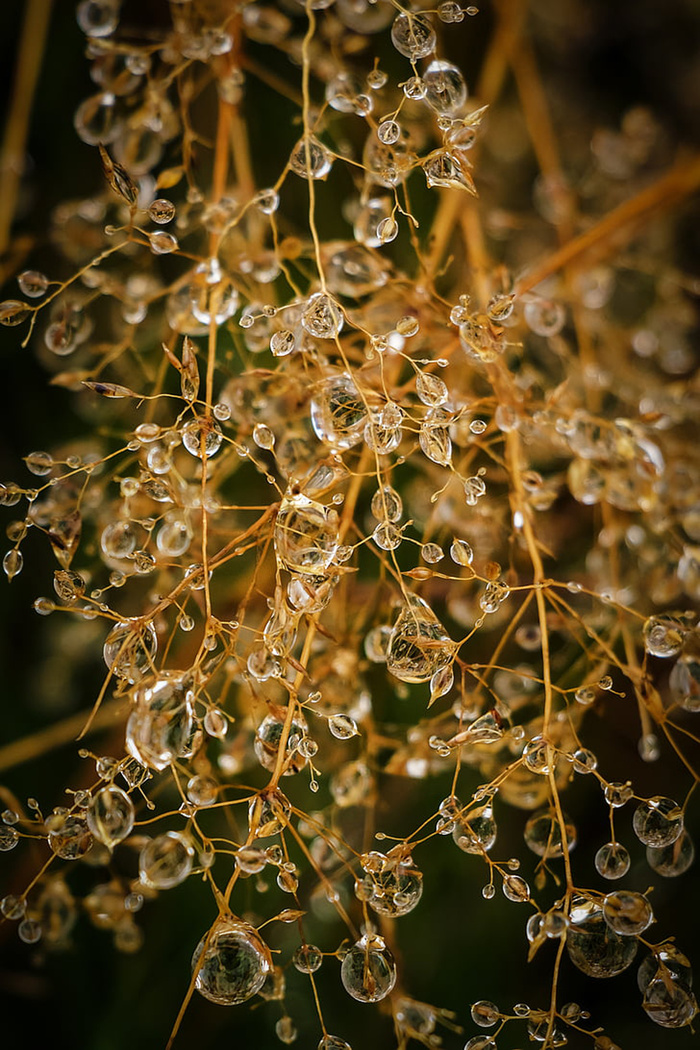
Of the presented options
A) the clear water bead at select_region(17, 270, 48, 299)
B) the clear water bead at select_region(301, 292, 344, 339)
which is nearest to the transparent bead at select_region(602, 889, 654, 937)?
the clear water bead at select_region(301, 292, 344, 339)

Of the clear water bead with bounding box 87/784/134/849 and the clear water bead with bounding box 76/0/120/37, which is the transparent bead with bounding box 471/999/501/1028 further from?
the clear water bead with bounding box 76/0/120/37

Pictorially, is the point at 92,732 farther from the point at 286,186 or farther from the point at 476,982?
the point at 286,186

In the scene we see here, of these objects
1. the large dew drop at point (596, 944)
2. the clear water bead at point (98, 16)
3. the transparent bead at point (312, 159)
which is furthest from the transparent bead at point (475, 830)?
the clear water bead at point (98, 16)

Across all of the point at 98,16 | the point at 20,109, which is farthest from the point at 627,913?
the point at 20,109

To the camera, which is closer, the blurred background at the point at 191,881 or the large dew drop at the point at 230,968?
the large dew drop at the point at 230,968

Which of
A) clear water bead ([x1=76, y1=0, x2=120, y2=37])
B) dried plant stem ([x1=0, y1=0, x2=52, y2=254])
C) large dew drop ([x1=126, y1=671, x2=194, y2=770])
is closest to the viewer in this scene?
large dew drop ([x1=126, y1=671, x2=194, y2=770])

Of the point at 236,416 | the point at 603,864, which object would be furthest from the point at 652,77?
the point at 603,864

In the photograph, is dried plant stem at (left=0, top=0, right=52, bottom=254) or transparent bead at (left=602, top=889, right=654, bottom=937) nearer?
transparent bead at (left=602, top=889, right=654, bottom=937)

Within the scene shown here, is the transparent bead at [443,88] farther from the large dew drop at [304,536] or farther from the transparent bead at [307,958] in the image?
the transparent bead at [307,958]
